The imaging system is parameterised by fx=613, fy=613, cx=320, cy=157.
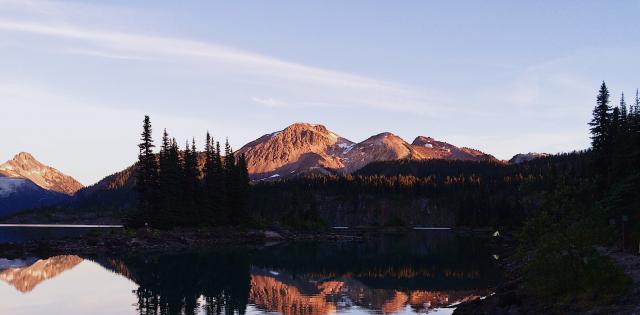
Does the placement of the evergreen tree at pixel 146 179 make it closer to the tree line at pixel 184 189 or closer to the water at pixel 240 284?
the tree line at pixel 184 189

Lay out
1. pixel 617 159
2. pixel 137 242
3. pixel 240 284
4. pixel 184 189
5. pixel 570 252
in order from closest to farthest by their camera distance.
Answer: pixel 570 252
pixel 240 284
pixel 617 159
pixel 137 242
pixel 184 189

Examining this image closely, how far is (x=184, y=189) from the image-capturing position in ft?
365

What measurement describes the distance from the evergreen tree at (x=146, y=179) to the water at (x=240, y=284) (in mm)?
22529

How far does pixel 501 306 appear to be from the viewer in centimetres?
3175

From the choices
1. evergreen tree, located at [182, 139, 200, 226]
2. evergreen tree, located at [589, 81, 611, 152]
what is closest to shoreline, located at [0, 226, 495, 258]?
evergreen tree, located at [182, 139, 200, 226]

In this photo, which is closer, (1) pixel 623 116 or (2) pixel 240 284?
(2) pixel 240 284

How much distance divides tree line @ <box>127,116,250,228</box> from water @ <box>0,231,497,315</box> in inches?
895

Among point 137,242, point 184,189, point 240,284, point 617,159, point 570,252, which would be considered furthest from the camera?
point 184,189

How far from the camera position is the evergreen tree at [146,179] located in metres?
102

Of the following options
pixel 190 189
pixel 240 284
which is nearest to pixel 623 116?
pixel 240 284

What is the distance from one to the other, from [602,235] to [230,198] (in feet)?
315

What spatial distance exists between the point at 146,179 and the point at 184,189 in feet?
31.7

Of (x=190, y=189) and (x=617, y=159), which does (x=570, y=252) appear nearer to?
(x=617, y=159)

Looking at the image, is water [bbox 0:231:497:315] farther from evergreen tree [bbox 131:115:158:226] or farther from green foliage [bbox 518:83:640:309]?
evergreen tree [bbox 131:115:158:226]
